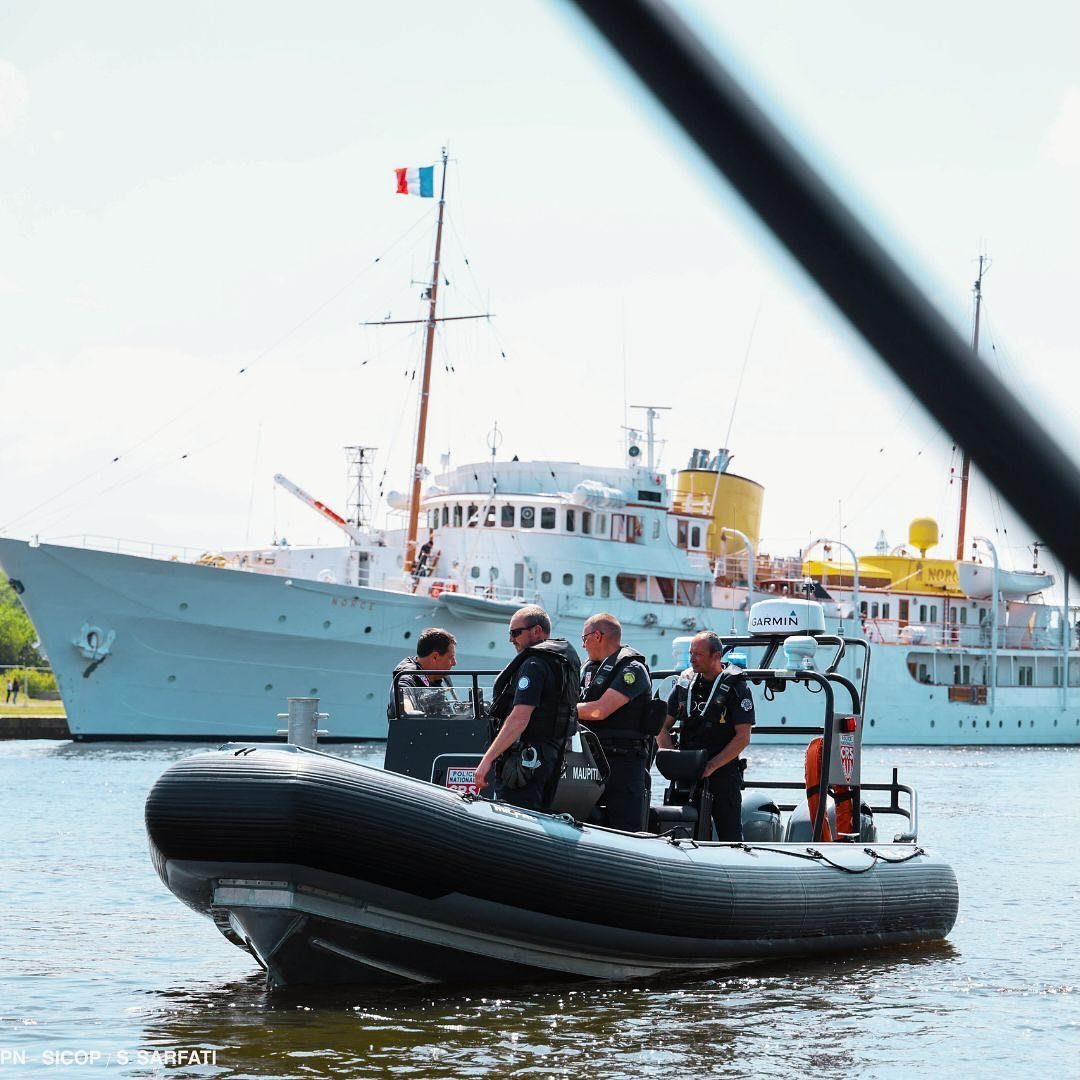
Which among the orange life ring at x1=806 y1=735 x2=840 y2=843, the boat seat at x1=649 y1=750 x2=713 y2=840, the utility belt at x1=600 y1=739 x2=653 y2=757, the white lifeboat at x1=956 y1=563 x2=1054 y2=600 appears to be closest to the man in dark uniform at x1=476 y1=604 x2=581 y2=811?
the utility belt at x1=600 y1=739 x2=653 y2=757

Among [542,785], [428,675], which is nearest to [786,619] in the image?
[428,675]

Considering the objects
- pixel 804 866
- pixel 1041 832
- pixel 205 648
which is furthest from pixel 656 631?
pixel 804 866

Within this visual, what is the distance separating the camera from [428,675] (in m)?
8.67

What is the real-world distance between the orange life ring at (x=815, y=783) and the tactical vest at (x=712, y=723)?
1.05 meters

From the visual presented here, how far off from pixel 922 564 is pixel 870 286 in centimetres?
5427

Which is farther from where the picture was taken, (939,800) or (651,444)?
(651,444)

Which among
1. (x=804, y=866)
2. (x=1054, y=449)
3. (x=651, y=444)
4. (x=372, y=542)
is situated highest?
(x=651, y=444)

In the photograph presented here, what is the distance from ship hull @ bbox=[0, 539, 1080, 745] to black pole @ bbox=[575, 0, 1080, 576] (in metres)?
32.3

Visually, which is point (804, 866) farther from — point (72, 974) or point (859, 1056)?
point (72, 974)

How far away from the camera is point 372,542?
136 ft

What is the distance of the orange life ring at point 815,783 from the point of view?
31.5 ft

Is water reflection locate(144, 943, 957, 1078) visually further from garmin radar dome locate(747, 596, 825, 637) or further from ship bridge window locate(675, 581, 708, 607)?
ship bridge window locate(675, 581, 708, 607)

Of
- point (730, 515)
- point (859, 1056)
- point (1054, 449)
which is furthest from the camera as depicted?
point (730, 515)

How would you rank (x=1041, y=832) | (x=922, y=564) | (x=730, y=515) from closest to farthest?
(x=1041, y=832), (x=730, y=515), (x=922, y=564)
